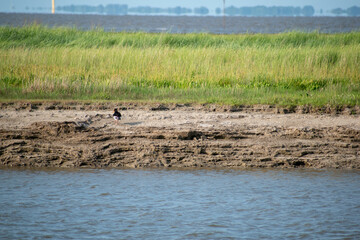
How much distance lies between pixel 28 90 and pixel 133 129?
4115 millimetres

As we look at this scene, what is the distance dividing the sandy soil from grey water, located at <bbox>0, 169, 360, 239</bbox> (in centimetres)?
28

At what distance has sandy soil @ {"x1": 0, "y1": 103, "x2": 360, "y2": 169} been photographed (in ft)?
28.6

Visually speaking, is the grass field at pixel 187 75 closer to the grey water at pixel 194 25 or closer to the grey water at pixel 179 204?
the grey water at pixel 179 204

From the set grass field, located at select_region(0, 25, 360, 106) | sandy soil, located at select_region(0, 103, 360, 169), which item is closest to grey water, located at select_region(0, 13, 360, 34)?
grass field, located at select_region(0, 25, 360, 106)

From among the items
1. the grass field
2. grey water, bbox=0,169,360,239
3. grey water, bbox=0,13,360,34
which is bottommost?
grey water, bbox=0,169,360,239

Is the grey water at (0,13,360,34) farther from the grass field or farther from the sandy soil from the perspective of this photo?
the sandy soil

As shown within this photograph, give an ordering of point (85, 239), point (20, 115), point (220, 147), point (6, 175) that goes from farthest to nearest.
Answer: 1. point (20, 115)
2. point (220, 147)
3. point (6, 175)
4. point (85, 239)

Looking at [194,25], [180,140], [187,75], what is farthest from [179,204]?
[194,25]

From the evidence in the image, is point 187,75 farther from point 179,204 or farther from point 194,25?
point 194,25

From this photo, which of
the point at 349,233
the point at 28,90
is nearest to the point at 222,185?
the point at 349,233

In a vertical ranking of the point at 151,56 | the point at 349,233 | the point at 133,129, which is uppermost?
the point at 151,56

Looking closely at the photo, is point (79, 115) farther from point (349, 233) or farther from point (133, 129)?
point (349, 233)

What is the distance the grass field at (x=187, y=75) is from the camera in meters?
12.0

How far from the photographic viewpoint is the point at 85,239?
6059mm
